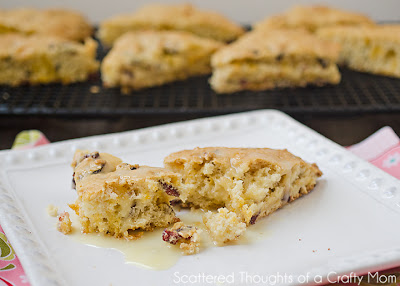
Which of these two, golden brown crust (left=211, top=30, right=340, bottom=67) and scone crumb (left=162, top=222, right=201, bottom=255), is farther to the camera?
golden brown crust (left=211, top=30, right=340, bottom=67)

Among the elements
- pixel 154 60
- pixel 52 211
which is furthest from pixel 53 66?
pixel 52 211

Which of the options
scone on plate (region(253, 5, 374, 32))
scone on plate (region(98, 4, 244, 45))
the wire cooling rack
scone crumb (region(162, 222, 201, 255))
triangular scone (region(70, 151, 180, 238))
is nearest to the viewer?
scone crumb (region(162, 222, 201, 255))

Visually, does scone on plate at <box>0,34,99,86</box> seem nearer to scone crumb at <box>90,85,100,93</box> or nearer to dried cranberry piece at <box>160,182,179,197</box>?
scone crumb at <box>90,85,100,93</box>

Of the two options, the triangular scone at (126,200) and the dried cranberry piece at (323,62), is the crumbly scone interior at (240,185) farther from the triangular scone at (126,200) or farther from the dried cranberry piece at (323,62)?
the dried cranberry piece at (323,62)

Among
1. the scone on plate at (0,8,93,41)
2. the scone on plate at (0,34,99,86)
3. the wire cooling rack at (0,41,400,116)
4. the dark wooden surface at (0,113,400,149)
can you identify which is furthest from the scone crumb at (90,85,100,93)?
the scone on plate at (0,8,93,41)

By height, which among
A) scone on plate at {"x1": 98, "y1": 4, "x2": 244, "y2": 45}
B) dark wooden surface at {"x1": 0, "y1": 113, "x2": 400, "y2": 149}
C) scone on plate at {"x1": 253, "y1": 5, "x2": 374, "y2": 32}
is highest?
scone on plate at {"x1": 253, "y1": 5, "x2": 374, "y2": 32}

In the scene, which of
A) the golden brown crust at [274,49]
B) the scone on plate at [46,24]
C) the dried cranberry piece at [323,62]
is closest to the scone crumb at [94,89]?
the scone on plate at [46,24]

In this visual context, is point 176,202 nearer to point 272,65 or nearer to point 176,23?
point 272,65

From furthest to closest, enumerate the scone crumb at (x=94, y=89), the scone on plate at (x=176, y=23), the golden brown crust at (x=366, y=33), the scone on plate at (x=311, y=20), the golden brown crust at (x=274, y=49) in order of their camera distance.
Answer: the scone on plate at (x=311, y=20), the scone on plate at (x=176, y=23), the golden brown crust at (x=366, y=33), the scone crumb at (x=94, y=89), the golden brown crust at (x=274, y=49)
